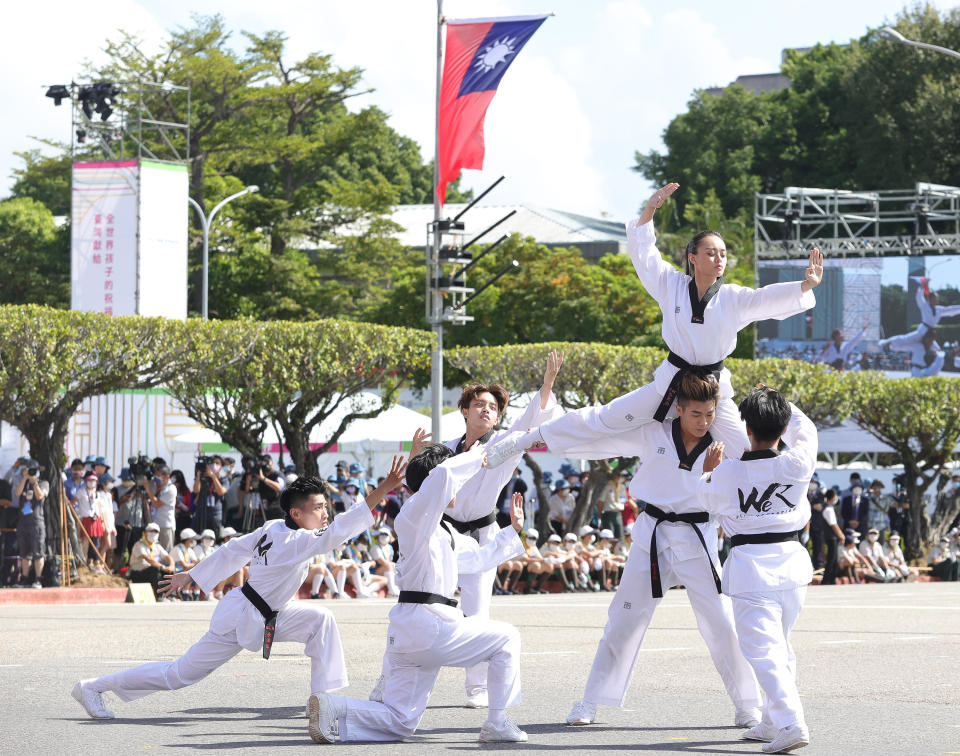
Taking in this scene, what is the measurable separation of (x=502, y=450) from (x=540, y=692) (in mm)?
2356

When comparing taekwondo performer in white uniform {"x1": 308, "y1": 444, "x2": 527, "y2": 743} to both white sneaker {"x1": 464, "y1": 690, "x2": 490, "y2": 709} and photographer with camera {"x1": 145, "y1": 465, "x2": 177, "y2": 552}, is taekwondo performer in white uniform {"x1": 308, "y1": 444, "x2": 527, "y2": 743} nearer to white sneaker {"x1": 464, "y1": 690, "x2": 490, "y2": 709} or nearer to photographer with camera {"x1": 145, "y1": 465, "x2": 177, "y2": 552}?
white sneaker {"x1": 464, "y1": 690, "x2": 490, "y2": 709}

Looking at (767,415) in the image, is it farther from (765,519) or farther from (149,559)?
(149,559)

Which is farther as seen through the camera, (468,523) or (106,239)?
(106,239)

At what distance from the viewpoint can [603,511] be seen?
2816 centimetres

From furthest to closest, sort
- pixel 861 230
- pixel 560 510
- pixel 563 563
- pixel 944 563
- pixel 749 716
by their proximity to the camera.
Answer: pixel 861 230
pixel 560 510
pixel 944 563
pixel 563 563
pixel 749 716

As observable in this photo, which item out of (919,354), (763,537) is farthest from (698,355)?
(919,354)

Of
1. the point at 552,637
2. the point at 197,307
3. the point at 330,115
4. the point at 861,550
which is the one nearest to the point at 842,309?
the point at 861,550

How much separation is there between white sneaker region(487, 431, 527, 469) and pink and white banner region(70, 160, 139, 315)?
943 inches

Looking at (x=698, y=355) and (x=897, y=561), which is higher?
(x=698, y=355)

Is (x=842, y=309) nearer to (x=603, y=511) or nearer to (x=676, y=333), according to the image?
(x=603, y=511)

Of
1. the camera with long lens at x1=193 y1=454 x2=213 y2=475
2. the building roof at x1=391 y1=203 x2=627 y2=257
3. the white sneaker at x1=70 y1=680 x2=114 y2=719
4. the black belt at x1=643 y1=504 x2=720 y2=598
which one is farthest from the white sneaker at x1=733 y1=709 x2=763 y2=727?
the building roof at x1=391 y1=203 x2=627 y2=257

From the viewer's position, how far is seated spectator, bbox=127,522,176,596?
21.4 m

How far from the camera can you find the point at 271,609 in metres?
8.24

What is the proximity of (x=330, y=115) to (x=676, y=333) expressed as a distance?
54.1m
